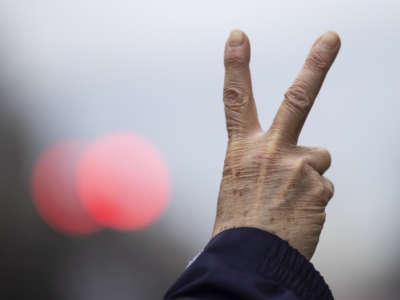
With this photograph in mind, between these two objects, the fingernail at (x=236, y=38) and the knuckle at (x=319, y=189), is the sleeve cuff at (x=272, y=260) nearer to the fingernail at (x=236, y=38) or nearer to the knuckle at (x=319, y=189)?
the knuckle at (x=319, y=189)

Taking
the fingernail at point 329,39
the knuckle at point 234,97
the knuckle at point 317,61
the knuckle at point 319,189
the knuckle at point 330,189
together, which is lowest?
the knuckle at point 330,189

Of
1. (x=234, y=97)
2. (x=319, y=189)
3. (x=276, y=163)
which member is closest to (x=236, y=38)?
(x=234, y=97)

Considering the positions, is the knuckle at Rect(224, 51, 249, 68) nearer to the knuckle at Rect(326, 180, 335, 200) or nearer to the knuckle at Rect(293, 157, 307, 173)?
the knuckle at Rect(293, 157, 307, 173)

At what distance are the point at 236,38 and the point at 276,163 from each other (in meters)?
0.38

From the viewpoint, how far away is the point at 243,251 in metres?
1.64

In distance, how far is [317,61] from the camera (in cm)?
185

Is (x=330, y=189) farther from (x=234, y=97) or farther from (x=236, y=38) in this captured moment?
(x=236, y=38)

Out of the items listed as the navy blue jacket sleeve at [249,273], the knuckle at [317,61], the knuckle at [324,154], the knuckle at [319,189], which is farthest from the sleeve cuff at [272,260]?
the knuckle at [317,61]

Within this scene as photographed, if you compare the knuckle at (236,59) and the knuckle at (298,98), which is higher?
the knuckle at (236,59)

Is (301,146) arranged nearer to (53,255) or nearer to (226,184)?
(226,184)

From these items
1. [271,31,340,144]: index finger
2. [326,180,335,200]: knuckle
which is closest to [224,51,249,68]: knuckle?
[271,31,340,144]: index finger

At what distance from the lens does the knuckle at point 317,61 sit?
6.05 feet

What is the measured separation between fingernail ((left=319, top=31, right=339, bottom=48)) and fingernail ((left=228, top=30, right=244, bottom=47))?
225mm

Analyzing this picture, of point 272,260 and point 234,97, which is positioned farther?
point 234,97
